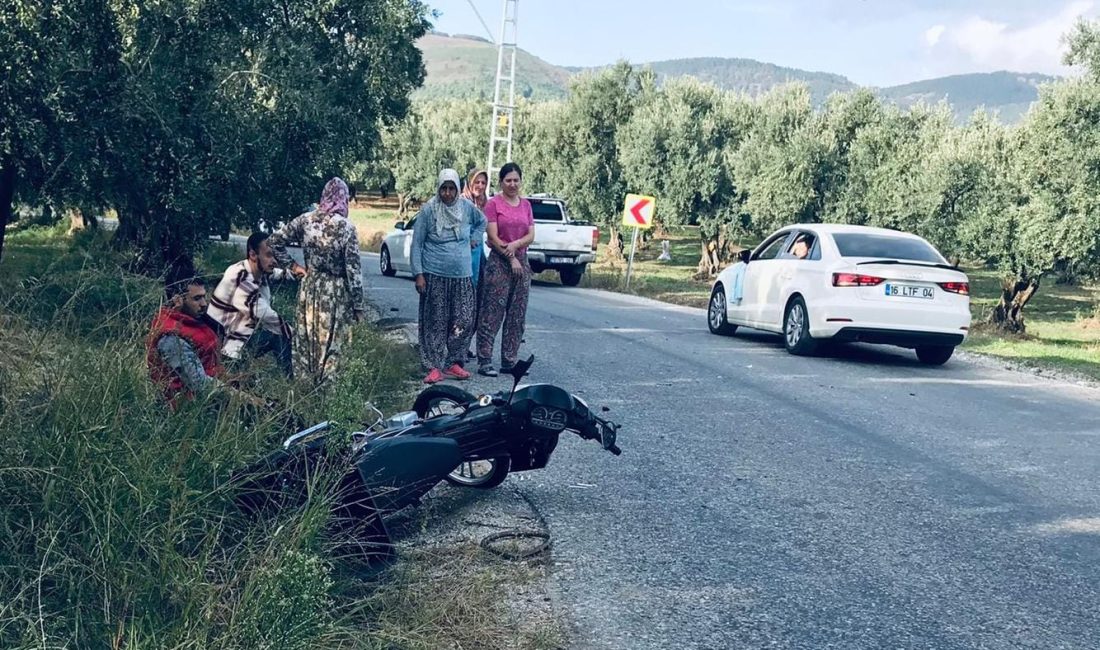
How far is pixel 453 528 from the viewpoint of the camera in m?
5.68

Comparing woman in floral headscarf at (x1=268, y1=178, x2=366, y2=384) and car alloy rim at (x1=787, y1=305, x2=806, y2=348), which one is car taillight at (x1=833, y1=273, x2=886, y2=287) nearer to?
car alloy rim at (x1=787, y1=305, x2=806, y2=348)

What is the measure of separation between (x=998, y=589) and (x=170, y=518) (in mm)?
3558

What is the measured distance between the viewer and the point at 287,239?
8.40 m

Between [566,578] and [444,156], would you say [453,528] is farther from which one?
[444,156]

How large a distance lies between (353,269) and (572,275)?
68.5 feet

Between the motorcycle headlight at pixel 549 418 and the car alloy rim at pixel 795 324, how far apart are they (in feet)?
28.4

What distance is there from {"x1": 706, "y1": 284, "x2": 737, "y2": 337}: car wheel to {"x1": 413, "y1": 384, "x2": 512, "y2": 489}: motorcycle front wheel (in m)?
10.0

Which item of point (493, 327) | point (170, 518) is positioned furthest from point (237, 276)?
point (170, 518)

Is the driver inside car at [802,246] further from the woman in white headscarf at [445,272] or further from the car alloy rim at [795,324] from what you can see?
the woman in white headscarf at [445,272]

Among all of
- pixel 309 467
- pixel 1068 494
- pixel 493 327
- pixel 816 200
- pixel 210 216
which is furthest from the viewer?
pixel 816 200

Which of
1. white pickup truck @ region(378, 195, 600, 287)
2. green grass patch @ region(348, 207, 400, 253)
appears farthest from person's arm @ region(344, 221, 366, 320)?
green grass patch @ region(348, 207, 400, 253)

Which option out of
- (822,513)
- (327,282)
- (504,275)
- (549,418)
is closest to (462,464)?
(549,418)

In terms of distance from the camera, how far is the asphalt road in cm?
469

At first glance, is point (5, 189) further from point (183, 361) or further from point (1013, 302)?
point (1013, 302)
